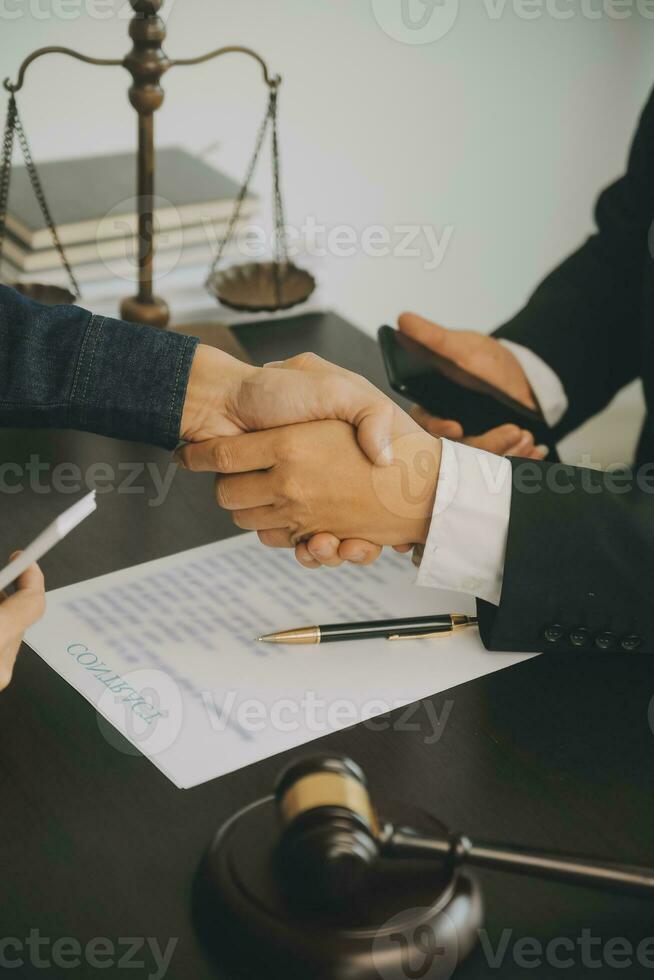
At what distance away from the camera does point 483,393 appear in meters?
1.46

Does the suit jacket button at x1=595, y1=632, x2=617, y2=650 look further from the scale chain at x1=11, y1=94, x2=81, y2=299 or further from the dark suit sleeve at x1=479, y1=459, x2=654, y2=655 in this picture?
the scale chain at x1=11, y1=94, x2=81, y2=299

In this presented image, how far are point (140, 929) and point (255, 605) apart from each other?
386mm

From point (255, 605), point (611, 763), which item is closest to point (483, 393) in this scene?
point (255, 605)

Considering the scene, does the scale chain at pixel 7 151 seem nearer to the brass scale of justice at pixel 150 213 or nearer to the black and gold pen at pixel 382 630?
the brass scale of justice at pixel 150 213

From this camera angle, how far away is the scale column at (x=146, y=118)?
1360mm

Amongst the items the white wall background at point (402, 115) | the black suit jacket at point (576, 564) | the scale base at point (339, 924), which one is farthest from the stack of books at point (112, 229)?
the scale base at point (339, 924)

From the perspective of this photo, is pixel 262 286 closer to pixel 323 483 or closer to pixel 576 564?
pixel 323 483

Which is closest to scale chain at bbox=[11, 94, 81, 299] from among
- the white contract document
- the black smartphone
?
the black smartphone

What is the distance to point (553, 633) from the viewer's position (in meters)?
1.00

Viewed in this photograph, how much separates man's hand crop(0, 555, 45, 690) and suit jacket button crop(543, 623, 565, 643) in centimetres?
46

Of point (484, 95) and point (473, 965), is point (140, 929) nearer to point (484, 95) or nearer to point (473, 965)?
point (473, 965)

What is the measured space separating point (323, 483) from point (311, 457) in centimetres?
3

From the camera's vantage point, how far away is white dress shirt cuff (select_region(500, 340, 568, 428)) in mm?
1673

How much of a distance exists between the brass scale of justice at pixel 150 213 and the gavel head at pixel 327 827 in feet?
3.31
